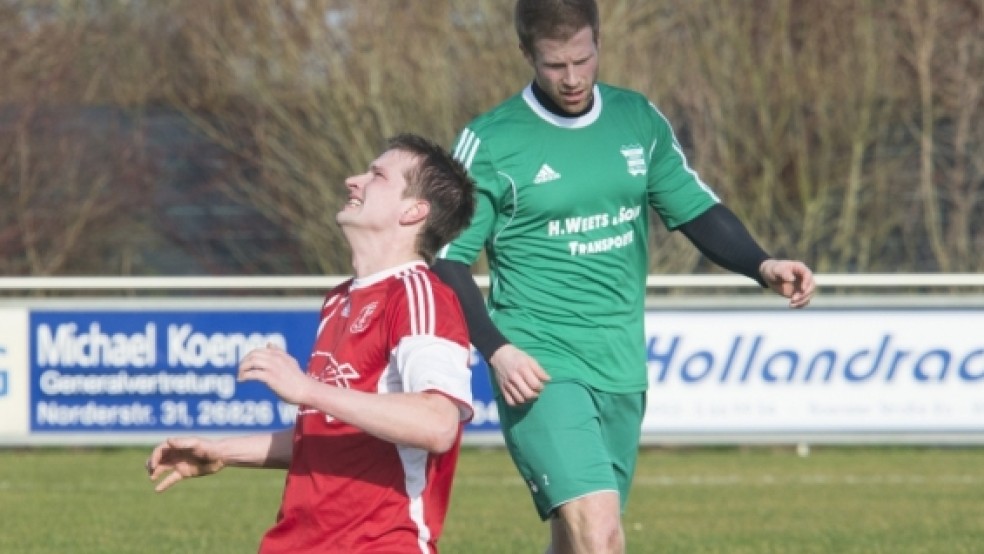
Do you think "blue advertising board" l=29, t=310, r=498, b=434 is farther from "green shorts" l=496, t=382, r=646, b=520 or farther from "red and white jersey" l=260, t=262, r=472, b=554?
"red and white jersey" l=260, t=262, r=472, b=554

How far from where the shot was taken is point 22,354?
14727 millimetres

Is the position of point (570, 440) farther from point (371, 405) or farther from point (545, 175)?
point (371, 405)

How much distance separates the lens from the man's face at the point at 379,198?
166 inches

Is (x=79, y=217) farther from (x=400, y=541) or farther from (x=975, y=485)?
(x=400, y=541)

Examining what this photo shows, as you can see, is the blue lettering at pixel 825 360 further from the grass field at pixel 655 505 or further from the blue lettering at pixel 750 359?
the grass field at pixel 655 505

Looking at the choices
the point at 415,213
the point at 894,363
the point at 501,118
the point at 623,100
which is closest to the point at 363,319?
the point at 415,213

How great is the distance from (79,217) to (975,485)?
1159 cm

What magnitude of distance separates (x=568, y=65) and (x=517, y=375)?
1.13 meters

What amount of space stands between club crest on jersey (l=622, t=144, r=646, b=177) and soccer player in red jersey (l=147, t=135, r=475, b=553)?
1573 mm

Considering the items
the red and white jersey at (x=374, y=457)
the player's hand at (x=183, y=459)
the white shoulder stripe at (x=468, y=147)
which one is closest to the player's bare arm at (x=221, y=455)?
the player's hand at (x=183, y=459)

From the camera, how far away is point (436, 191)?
14.1 feet

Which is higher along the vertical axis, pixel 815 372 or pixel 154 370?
pixel 815 372

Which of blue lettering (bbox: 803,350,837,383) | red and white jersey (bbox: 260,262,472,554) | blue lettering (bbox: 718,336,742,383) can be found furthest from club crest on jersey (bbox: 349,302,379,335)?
blue lettering (bbox: 803,350,837,383)

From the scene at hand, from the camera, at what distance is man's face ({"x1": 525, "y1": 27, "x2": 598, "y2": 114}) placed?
18.4 ft
